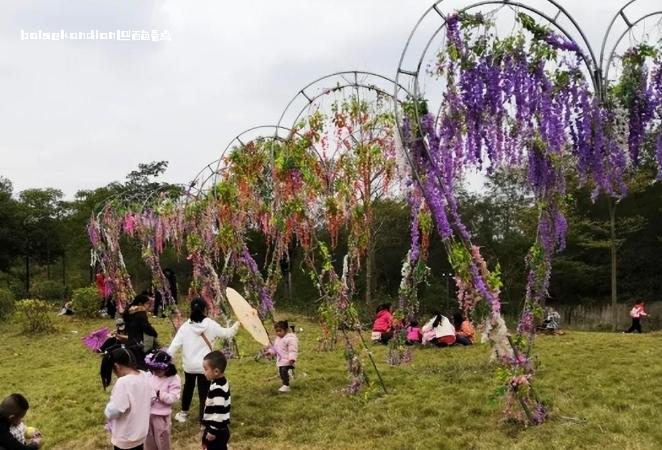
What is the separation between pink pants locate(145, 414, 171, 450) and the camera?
5320 mm

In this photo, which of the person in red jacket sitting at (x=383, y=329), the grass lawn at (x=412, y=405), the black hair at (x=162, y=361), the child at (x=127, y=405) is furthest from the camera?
the person in red jacket sitting at (x=383, y=329)

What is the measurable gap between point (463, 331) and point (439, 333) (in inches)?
27.7

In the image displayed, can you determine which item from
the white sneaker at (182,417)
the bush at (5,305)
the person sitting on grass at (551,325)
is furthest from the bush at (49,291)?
the white sneaker at (182,417)

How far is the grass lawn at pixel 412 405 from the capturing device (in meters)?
5.71

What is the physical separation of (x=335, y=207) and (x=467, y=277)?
3045 millimetres

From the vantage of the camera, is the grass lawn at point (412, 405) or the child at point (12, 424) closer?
the child at point (12, 424)

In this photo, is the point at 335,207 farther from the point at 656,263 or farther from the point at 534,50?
the point at 656,263

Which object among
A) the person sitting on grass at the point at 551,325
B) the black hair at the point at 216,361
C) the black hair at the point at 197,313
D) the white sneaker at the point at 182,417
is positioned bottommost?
the white sneaker at the point at 182,417

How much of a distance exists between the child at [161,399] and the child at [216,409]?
0.74 m

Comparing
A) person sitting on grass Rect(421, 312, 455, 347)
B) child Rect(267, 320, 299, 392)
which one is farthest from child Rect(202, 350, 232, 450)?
person sitting on grass Rect(421, 312, 455, 347)

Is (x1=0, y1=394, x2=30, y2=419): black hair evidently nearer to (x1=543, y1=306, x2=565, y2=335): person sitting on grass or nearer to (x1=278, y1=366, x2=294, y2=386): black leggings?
(x1=278, y1=366, x2=294, y2=386): black leggings

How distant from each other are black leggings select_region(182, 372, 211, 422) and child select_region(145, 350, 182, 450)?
656mm

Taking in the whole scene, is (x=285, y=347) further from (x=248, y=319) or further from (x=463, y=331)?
(x=463, y=331)

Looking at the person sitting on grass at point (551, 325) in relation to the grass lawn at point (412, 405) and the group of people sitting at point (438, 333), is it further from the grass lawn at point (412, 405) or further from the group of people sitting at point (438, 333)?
the grass lawn at point (412, 405)
